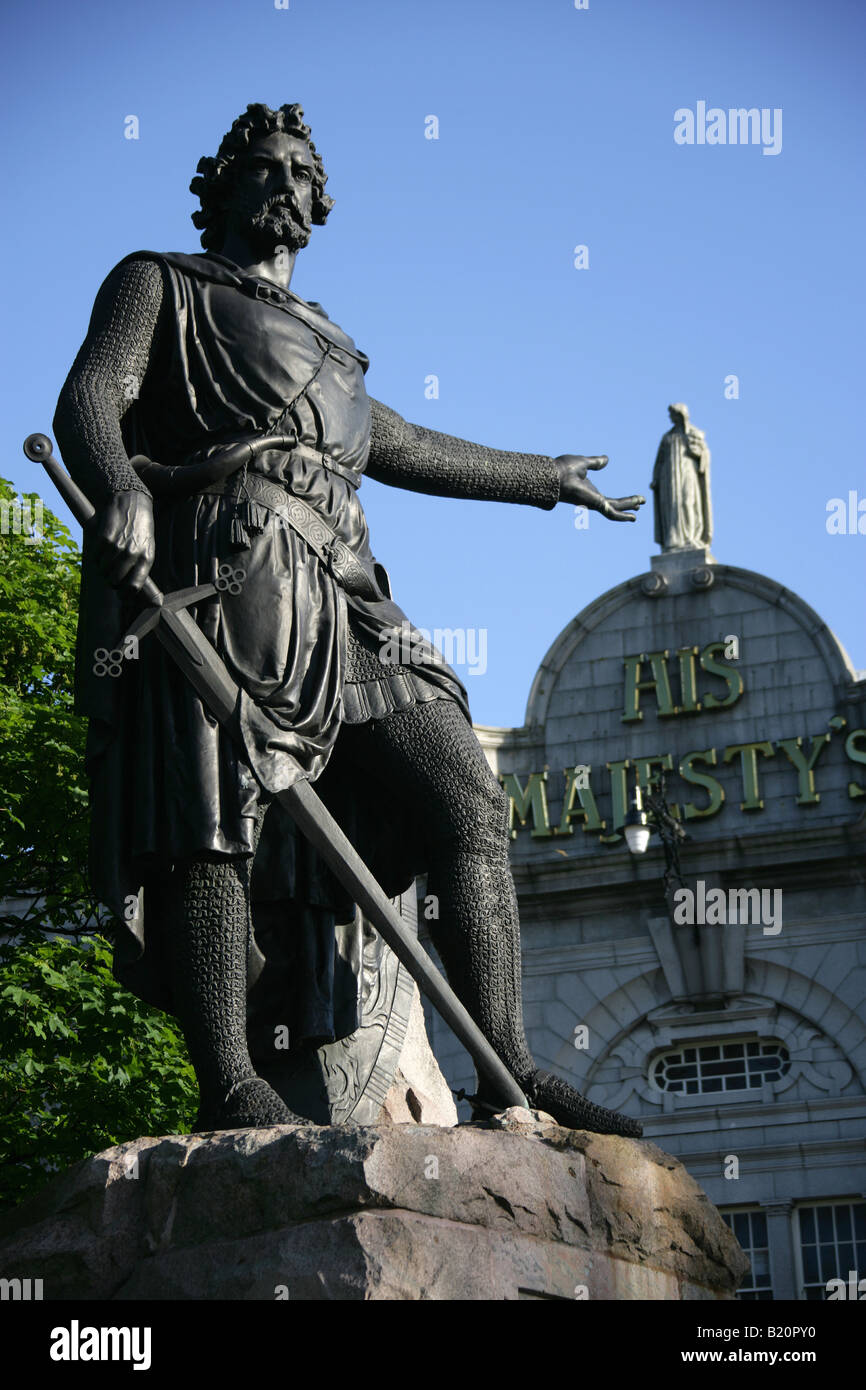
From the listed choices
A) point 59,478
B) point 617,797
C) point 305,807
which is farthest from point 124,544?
point 617,797

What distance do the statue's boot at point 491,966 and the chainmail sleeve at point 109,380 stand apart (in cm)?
142

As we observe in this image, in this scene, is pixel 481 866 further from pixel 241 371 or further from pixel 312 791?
pixel 241 371

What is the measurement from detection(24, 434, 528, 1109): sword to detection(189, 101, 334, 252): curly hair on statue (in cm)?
129

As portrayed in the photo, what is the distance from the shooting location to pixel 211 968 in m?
5.84

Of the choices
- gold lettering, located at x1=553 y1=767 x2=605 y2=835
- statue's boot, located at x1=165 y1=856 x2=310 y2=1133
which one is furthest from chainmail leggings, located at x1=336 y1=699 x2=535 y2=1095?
gold lettering, located at x1=553 y1=767 x2=605 y2=835

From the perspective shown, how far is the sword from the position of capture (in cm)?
583

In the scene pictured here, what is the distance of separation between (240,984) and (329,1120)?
73 cm

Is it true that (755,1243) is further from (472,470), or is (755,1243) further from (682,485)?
(472,470)

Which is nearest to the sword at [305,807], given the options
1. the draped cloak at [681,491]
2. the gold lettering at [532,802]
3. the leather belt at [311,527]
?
the leather belt at [311,527]

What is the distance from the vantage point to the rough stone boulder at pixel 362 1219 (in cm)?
502

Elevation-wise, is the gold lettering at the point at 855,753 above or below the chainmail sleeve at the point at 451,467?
above

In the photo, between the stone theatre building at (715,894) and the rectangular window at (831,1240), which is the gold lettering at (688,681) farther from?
the rectangular window at (831,1240)

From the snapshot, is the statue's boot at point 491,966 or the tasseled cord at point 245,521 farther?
the tasseled cord at point 245,521

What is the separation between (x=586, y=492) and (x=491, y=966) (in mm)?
1985
